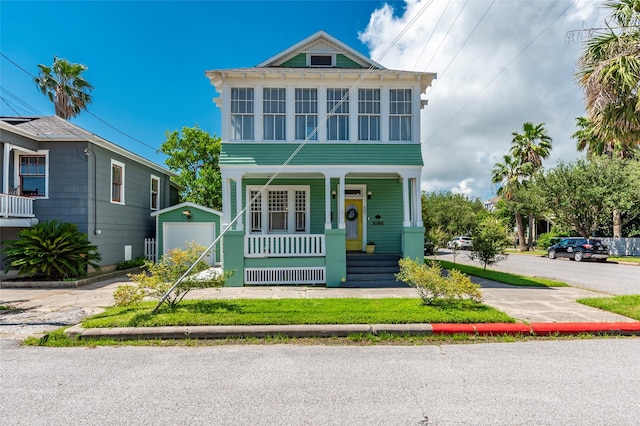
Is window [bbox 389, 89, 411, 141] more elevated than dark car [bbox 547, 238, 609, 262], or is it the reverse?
window [bbox 389, 89, 411, 141]

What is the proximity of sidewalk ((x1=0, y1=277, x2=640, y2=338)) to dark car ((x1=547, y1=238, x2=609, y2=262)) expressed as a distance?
14.2 metres

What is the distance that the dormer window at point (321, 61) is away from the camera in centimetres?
1370

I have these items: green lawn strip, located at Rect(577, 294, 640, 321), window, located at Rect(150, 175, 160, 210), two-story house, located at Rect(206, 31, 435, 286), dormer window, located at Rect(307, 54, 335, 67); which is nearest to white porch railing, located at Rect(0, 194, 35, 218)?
window, located at Rect(150, 175, 160, 210)

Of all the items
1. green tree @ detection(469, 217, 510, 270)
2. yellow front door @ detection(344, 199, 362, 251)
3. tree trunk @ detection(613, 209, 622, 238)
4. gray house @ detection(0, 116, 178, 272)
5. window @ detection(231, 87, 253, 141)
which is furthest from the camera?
tree trunk @ detection(613, 209, 622, 238)

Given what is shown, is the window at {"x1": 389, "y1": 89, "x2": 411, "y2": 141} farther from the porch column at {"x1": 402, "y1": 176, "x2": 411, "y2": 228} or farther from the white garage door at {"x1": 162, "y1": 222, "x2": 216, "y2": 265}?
the white garage door at {"x1": 162, "y1": 222, "x2": 216, "y2": 265}

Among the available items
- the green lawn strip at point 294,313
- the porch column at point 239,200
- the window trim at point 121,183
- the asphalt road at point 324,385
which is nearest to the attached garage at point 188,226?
the window trim at point 121,183

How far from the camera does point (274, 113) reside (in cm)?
1210

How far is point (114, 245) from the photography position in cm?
1488

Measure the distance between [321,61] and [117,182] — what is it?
9823mm

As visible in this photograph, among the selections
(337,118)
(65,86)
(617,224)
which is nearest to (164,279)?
(337,118)

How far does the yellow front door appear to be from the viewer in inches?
547

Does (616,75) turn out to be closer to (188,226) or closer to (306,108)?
(306,108)

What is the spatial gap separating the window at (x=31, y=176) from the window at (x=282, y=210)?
759 cm

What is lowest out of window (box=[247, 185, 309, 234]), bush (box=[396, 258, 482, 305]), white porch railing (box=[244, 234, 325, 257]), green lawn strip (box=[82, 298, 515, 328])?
green lawn strip (box=[82, 298, 515, 328])
